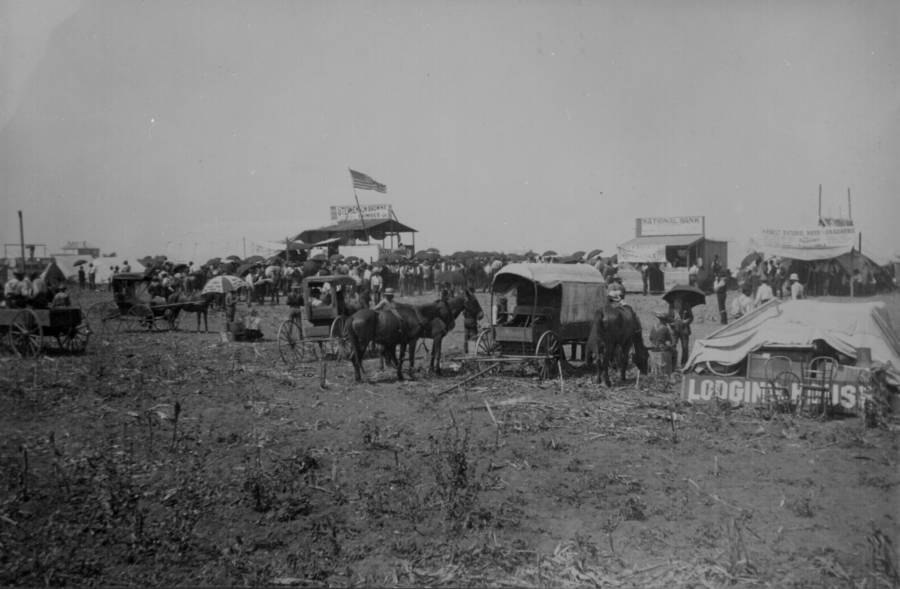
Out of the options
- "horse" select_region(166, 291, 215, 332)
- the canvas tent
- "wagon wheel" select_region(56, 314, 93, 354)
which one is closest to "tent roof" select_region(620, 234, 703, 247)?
"horse" select_region(166, 291, 215, 332)

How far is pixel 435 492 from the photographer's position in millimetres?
7926

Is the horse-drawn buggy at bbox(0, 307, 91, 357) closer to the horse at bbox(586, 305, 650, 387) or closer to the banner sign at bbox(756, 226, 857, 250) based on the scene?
the horse at bbox(586, 305, 650, 387)

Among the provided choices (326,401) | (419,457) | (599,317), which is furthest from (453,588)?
(599,317)

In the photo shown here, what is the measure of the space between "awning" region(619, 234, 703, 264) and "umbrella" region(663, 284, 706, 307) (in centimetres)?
2135

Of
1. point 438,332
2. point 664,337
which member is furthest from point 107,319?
point 664,337

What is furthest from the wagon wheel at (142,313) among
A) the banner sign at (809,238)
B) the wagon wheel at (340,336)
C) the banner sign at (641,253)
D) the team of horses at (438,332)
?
the banner sign at (809,238)

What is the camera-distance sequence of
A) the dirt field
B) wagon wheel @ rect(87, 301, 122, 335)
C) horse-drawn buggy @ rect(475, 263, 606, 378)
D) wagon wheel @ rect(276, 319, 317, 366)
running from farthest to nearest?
A: 1. wagon wheel @ rect(87, 301, 122, 335)
2. wagon wheel @ rect(276, 319, 317, 366)
3. horse-drawn buggy @ rect(475, 263, 606, 378)
4. the dirt field

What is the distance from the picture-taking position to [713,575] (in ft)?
20.3

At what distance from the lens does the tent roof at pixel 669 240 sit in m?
39.1

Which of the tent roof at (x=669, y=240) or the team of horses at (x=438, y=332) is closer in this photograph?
the team of horses at (x=438, y=332)

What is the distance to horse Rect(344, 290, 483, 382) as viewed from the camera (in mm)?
14375

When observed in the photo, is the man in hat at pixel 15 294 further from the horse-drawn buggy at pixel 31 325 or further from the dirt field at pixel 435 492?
the dirt field at pixel 435 492

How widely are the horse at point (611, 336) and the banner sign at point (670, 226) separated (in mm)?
28103

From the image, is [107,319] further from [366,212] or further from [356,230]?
[366,212]
